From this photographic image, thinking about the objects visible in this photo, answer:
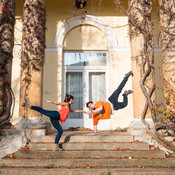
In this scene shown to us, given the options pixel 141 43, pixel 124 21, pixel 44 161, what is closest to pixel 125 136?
pixel 44 161

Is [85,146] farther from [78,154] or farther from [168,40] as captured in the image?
[168,40]

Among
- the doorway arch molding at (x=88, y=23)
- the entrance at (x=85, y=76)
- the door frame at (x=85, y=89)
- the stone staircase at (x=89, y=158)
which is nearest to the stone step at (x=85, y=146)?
the stone staircase at (x=89, y=158)

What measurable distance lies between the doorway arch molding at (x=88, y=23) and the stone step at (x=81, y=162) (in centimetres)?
510

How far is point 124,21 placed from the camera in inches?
344

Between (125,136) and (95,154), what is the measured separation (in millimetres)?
1114

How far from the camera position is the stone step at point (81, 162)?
166 inches

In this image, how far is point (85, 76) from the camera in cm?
854

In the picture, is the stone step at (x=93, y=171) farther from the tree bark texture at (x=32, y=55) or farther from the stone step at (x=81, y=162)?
the tree bark texture at (x=32, y=55)

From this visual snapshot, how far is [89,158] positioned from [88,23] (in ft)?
19.3

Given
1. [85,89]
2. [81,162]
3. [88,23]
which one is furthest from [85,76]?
[81,162]

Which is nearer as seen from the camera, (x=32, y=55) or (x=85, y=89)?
(x=32, y=55)

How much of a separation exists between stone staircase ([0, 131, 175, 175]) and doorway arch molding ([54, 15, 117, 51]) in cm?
434

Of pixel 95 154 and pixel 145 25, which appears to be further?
pixel 145 25

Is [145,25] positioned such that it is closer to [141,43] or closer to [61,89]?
[141,43]
